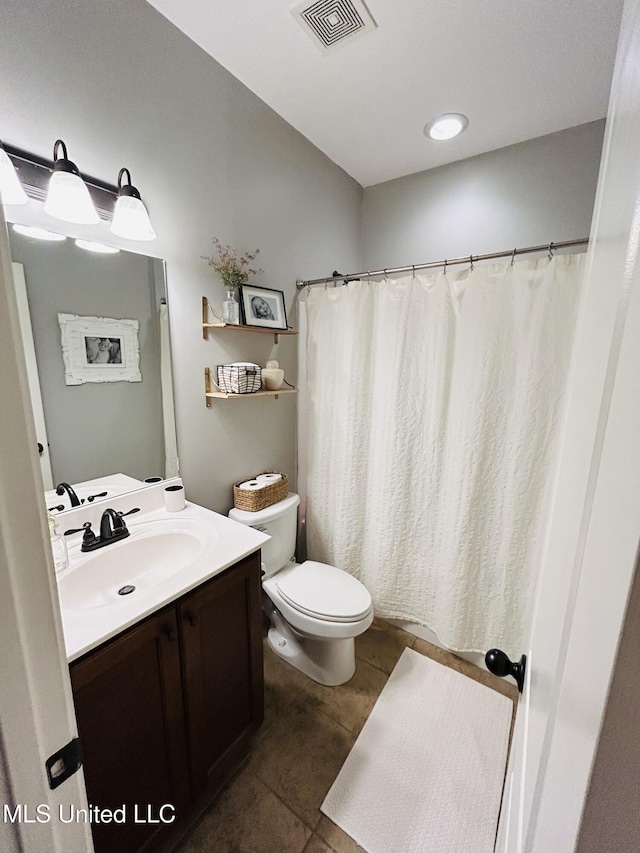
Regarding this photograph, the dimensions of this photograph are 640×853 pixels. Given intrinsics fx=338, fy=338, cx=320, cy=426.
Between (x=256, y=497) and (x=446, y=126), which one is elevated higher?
(x=446, y=126)

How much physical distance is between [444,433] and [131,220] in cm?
152

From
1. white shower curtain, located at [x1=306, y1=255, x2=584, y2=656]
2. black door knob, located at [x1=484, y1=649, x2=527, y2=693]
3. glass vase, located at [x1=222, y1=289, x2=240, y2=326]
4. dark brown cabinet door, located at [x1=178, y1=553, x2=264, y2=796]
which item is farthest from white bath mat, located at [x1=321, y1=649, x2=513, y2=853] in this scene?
glass vase, located at [x1=222, y1=289, x2=240, y2=326]

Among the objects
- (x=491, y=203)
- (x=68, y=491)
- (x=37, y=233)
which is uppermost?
(x=491, y=203)

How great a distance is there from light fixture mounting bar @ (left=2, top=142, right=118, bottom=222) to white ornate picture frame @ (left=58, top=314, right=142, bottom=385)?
1.15 ft

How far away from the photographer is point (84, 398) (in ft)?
3.88

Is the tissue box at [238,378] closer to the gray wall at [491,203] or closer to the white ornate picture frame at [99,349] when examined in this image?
the white ornate picture frame at [99,349]

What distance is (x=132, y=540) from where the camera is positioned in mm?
1184

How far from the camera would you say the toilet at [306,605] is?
4.72ft

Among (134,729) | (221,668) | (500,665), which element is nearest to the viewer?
(500,665)

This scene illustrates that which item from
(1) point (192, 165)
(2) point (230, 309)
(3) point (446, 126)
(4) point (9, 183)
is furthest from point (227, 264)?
(3) point (446, 126)

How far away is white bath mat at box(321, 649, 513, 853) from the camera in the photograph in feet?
3.58

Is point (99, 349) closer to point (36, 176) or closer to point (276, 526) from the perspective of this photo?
point (36, 176)

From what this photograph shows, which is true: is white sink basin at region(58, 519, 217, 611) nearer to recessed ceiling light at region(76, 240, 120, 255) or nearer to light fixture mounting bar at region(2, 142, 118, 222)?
recessed ceiling light at region(76, 240, 120, 255)

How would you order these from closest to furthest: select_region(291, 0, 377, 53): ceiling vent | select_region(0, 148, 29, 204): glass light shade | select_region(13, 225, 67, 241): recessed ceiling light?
select_region(0, 148, 29, 204): glass light shade, select_region(13, 225, 67, 241): recessed ceiling light, select_region(291, 0, 377, 53): ceiling vent
